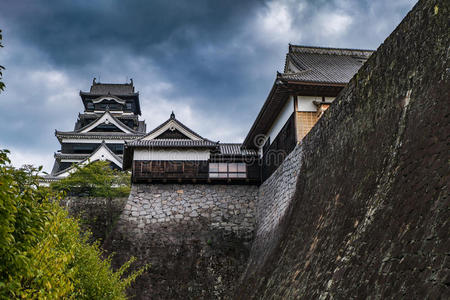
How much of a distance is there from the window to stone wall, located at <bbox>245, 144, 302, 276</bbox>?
1483mm

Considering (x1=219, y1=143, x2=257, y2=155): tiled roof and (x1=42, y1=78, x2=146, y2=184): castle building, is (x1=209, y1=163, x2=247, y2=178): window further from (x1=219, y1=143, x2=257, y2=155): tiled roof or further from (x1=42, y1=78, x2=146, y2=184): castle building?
(x1=42, y1=78, x2=146, y2=184): castle building

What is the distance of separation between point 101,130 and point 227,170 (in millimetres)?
21777

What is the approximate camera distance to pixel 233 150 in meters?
19.2

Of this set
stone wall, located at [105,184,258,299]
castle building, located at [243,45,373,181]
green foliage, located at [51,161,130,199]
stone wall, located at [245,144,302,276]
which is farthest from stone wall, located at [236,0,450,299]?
green foliage, located at [51,161,130,199]

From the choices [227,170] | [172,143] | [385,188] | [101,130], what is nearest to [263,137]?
[227,170]

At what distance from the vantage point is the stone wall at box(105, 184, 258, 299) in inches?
558

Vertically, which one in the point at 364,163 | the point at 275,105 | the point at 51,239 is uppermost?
the point at 275,105

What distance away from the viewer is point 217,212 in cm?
1683

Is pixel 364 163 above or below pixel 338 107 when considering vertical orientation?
below

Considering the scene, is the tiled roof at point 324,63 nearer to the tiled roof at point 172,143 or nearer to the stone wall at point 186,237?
the tiled roof at point 172,143

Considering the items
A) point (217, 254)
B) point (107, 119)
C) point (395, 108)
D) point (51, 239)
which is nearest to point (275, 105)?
point (217, 254)

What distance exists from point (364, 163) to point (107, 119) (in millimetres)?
32304

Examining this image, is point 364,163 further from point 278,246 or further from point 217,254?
point 217,254

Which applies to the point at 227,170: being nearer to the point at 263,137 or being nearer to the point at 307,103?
the point at 263,137
